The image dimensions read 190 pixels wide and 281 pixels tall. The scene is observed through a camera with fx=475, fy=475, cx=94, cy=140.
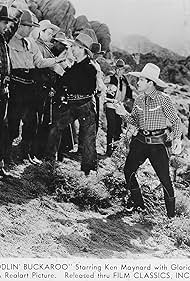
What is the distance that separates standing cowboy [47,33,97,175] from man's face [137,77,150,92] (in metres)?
0.48

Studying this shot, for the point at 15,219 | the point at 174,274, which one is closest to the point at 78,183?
the point at 15,219

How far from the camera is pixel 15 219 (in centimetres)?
282

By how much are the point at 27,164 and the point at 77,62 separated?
2.81ft

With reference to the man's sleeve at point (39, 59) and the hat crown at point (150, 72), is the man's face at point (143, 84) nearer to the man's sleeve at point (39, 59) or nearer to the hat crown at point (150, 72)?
the hat crown at point (150, 72)

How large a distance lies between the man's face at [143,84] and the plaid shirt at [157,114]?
4 centimetres

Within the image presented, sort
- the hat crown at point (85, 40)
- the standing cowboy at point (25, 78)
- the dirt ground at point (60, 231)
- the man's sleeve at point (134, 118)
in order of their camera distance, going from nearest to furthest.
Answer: the dirt ground at point (60, 231) → the man's sleeve at point (134, 118) → the standing cowboy at point (25, 78) → the hat crown at point (85, 40)

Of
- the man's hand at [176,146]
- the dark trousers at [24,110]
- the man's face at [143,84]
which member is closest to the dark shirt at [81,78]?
the dark trousers at [24,110]

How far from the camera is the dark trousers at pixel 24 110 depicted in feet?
11.4

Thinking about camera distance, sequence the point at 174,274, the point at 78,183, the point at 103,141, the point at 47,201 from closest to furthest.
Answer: the point at 174,274 → the point at 47,201 → the point at 78,183 → the point at 103,141

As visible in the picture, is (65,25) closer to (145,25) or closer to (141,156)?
(145,25)

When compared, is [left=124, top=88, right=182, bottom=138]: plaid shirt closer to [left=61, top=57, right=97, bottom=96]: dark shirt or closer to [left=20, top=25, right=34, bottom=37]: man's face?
[left=61, top=57, right=97, bottom=96]: dark shirt

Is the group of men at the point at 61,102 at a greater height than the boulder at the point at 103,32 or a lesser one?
lesser

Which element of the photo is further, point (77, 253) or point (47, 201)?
point (47, 201)

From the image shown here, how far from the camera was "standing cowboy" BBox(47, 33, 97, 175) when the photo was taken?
3.54m
